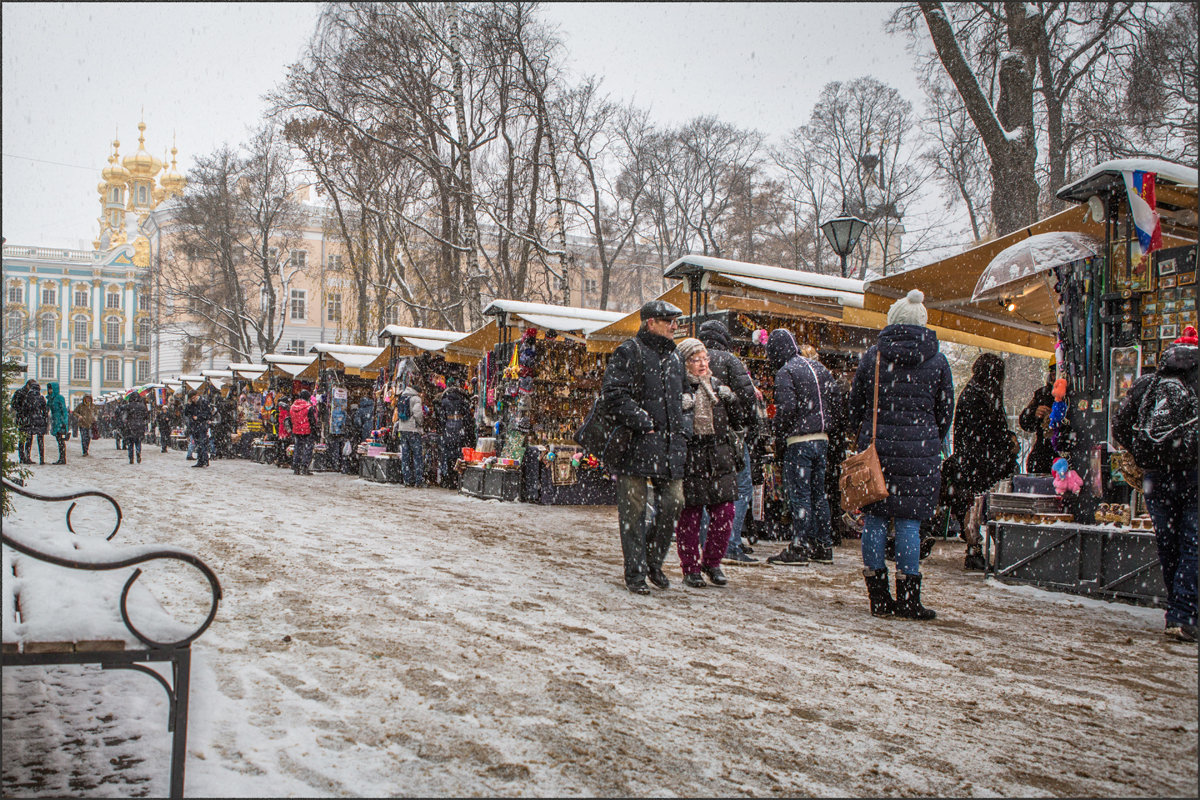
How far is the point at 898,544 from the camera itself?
5457 mm

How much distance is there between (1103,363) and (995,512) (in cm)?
145

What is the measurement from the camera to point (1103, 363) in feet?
22.8

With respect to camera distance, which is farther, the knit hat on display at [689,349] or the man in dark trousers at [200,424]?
the man in dark trousers at [200,424]

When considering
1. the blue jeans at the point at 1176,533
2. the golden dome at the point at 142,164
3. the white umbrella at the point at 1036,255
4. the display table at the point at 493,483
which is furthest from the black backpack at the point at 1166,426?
the golden dome at the point at 142,164

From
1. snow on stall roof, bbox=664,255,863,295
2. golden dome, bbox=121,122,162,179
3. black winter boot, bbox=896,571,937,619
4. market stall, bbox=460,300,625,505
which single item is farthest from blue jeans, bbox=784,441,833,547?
golden dome, bbox=121,122,162,179

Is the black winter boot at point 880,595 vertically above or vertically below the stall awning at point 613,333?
below

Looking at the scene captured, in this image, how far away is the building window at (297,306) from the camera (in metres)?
63.2

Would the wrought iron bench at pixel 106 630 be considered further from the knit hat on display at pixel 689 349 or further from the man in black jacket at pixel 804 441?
the man in black jacket at pixel 804 441

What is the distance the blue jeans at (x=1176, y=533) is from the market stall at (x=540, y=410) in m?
8.38

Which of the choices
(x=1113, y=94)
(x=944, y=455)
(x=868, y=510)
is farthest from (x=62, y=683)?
(x=1113, y=94)

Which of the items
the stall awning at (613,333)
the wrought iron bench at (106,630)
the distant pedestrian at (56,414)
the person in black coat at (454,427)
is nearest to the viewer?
the wrought iron bench at (106,630)

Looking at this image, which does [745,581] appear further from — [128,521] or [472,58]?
[472,58]

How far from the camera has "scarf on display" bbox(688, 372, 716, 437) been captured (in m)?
6.34

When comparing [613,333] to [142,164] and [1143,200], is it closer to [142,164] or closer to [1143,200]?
[1143,200]
